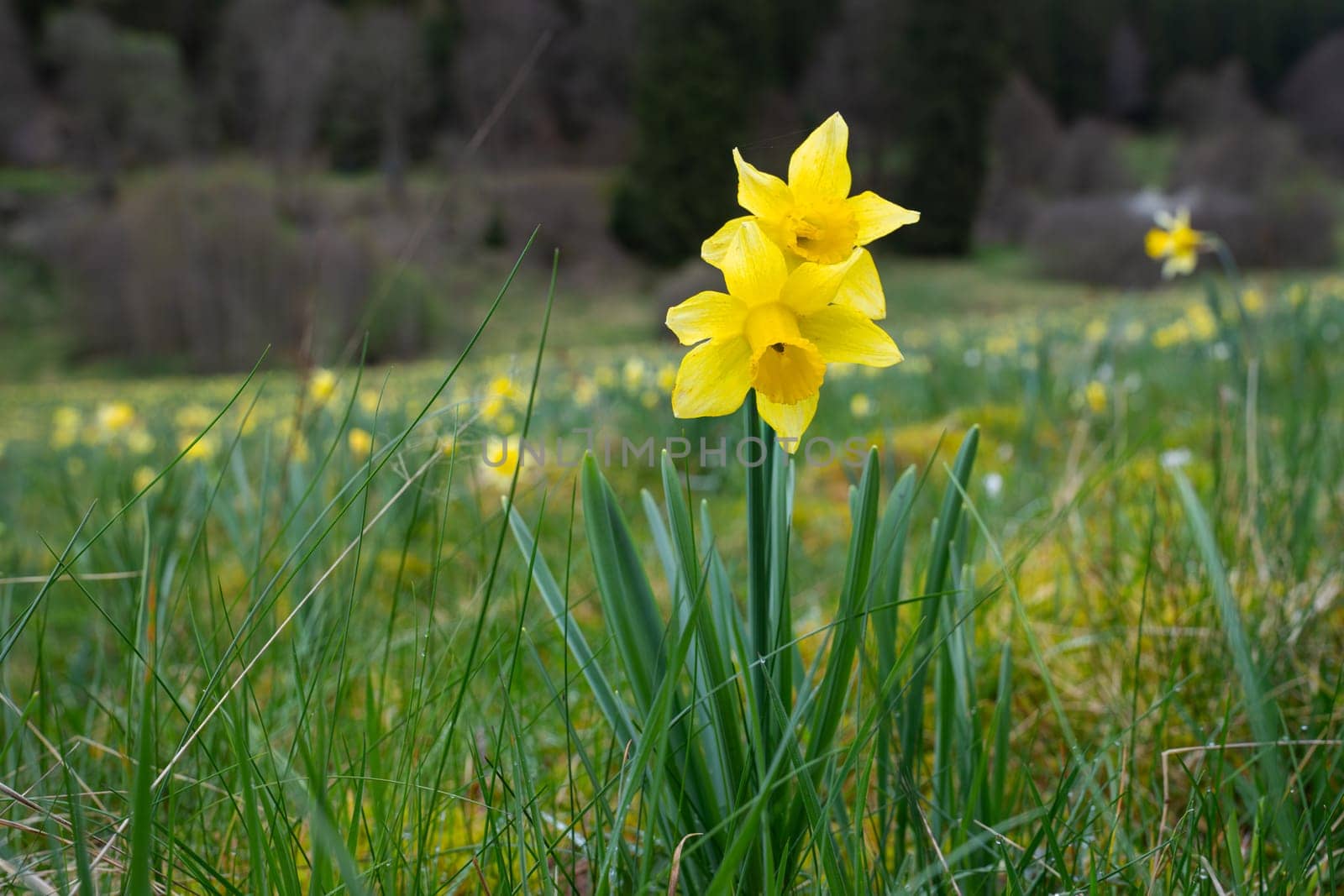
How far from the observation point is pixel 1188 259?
1.88 meters

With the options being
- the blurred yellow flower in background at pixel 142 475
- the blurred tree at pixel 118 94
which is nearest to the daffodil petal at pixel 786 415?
the blurred yellow flower in background at pixel 142 475

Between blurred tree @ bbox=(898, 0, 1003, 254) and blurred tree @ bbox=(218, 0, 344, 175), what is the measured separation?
12.1 meters

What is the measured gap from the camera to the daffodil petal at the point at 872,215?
528 mm

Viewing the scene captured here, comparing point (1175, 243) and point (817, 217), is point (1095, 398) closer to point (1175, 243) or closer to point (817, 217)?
point (1175, 243)

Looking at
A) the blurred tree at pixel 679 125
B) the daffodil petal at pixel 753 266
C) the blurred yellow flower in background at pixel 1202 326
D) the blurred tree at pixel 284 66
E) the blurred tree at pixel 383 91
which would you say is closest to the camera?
the daffodil petal at pixel 753 266

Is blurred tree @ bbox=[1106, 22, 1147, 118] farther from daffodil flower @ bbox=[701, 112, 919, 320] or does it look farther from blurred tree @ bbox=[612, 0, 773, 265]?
daffodil flower @ bbox=[701, 112, 919, 320]

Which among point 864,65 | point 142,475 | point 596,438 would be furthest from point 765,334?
point 864,65

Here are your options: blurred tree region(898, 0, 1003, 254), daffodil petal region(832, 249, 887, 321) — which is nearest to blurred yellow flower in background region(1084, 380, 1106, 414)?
daffodil petal region(832, 249, 887, 321)

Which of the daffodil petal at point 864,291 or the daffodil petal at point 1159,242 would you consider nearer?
the daffodil petal at point 864,291

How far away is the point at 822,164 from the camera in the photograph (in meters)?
0.51

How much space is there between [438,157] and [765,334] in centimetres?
1760

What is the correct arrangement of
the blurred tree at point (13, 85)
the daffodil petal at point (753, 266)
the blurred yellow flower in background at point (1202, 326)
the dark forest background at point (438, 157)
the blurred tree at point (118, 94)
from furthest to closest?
1. the blurred tree at point (13, 85)
2. the blurred tree at point (118, 94)
3. the dark forest background at point (438, 157)
4. the blurred yellow flower in background at point (1202, 326)
5. the daffodil petal at point (753, 266)

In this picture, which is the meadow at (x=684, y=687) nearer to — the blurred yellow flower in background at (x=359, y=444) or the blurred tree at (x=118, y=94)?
the blurred yellow flower in background at (x=359, y=444)

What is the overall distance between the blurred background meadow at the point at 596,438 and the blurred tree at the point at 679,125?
136mm
